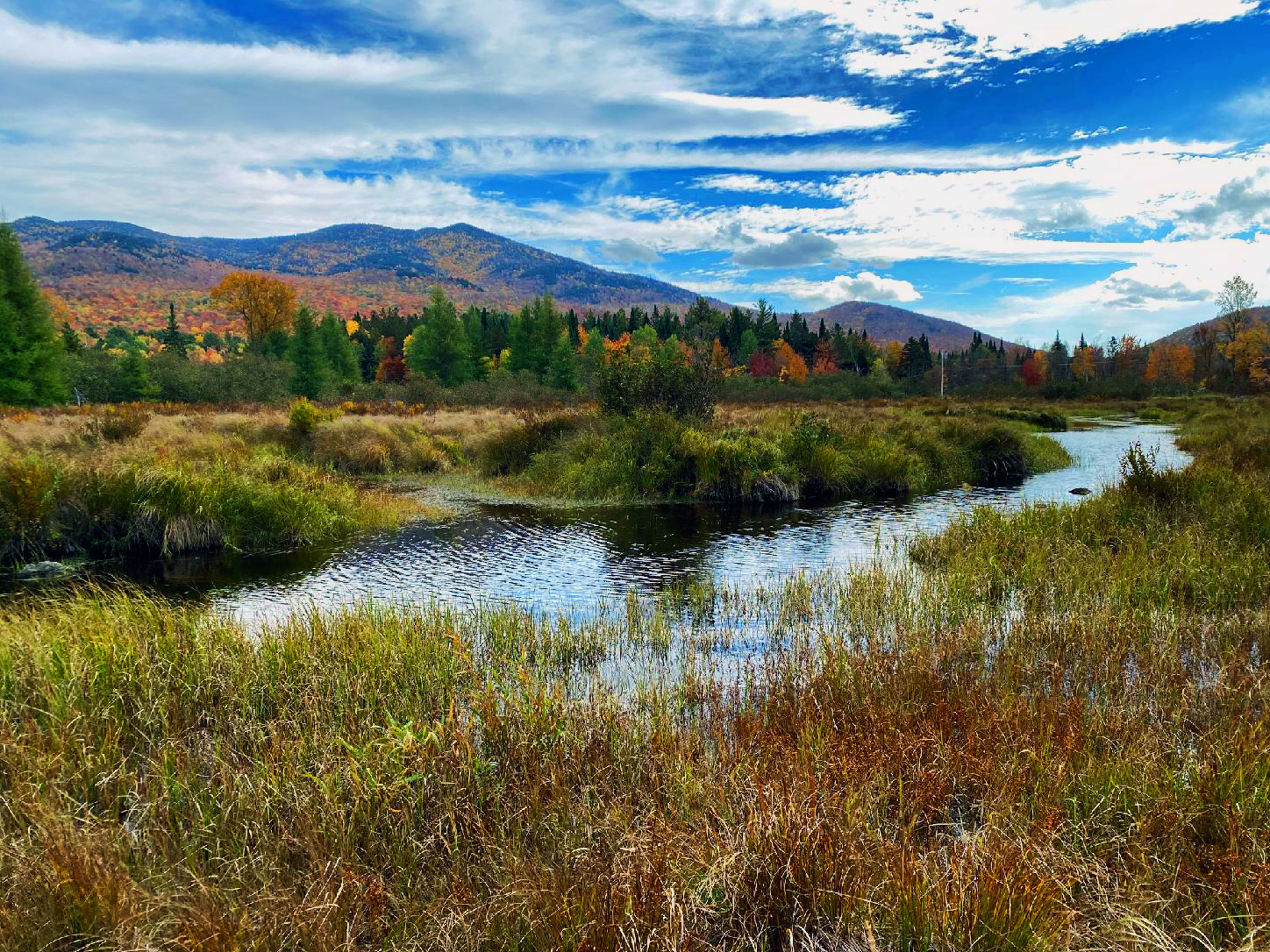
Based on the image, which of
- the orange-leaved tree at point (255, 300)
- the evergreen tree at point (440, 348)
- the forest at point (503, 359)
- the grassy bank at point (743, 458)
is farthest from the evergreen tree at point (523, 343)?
the grassy bank at point (743, 458)

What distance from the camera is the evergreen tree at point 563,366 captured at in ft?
236

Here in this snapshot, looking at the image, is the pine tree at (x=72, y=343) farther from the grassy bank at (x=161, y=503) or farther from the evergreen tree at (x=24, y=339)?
the grassy bank at (x=161, y=503)

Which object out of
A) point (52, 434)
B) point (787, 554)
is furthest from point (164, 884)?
point (52, 434)

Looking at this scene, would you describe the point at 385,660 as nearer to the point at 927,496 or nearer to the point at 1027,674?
the point at 1027,674

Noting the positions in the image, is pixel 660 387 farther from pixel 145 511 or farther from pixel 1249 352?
pixel 1249 352

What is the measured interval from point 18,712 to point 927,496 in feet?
65.0

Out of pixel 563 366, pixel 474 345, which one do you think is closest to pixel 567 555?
pixel 563 366

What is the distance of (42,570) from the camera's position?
12164mm

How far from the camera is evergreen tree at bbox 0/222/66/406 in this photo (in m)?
40.2

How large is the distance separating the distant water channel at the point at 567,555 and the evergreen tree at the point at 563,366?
175 feet

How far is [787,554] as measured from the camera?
13328mm

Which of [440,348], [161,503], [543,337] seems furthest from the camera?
[543,337]

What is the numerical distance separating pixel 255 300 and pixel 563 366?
1442 inches

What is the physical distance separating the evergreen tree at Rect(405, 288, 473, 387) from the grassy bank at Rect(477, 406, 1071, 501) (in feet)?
163
